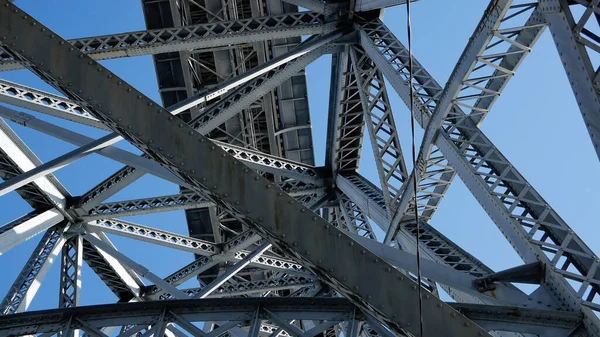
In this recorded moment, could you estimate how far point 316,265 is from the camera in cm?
710

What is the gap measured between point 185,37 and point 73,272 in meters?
5.37

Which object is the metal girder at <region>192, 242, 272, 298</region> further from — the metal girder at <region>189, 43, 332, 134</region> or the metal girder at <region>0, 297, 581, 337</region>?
the metal girder at <region>0, 297, 581, 337</region>

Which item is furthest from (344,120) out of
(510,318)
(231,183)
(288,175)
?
(231,183)

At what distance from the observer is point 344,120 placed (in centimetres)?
1709

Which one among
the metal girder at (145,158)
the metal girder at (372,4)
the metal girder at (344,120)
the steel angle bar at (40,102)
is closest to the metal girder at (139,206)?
the metal girder at (145,158)

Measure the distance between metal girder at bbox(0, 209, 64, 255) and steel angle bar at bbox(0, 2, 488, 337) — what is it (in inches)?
291

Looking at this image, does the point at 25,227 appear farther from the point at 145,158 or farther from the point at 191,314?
the point at 191,314

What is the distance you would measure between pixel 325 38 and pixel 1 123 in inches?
243

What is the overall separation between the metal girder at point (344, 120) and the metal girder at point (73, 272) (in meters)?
5.74

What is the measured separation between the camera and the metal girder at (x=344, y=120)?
16188 mm

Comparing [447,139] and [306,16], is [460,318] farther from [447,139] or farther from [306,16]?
[306,16]

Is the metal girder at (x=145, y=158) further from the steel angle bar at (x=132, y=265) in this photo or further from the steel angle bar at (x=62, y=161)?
the steel angle bar at (x=132, y=265)

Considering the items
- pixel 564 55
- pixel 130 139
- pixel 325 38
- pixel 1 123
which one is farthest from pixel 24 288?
pixel 564 55

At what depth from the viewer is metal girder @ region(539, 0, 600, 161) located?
282 inches
